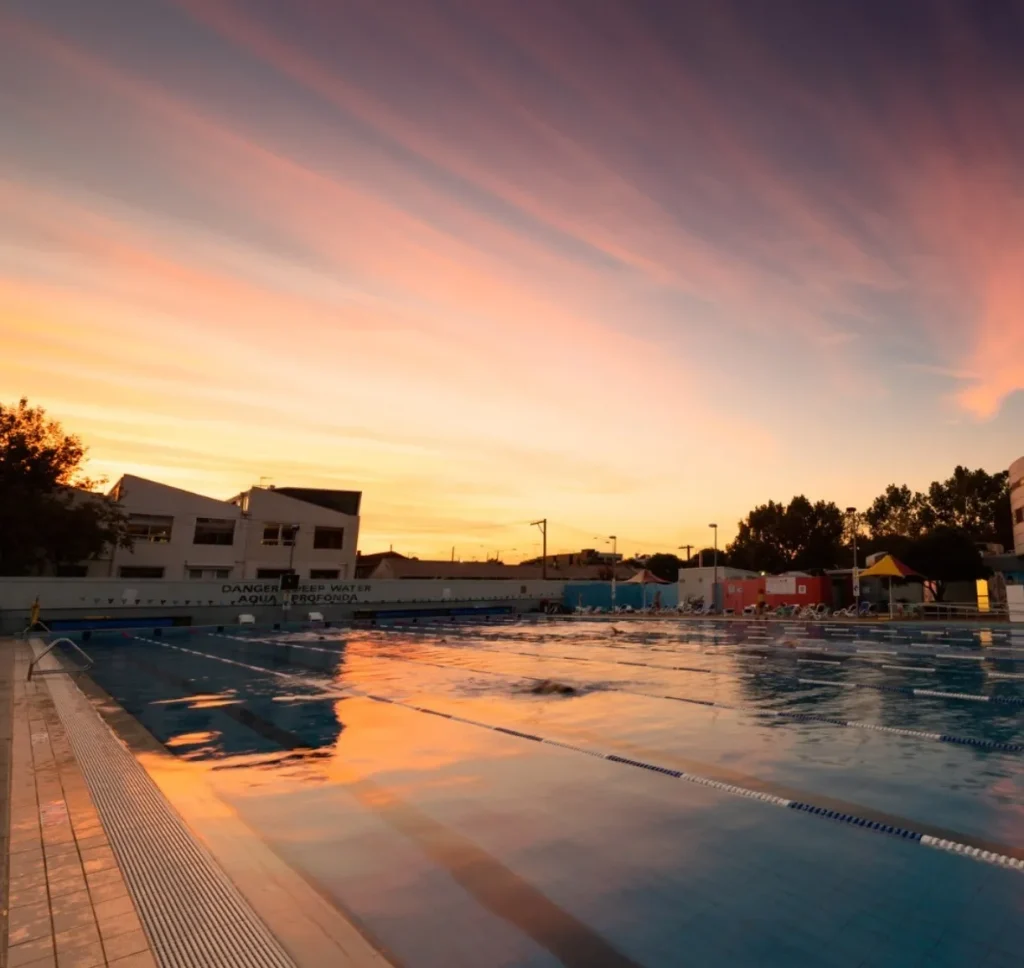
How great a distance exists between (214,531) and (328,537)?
28.6 ft

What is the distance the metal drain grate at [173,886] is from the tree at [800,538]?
285 ft

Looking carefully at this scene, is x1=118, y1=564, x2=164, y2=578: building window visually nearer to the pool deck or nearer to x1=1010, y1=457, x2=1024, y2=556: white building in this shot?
the pool deck

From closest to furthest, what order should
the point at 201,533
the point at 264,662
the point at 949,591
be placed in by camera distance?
the point at 264,662 < the point at 201,533 < the point at 949,591

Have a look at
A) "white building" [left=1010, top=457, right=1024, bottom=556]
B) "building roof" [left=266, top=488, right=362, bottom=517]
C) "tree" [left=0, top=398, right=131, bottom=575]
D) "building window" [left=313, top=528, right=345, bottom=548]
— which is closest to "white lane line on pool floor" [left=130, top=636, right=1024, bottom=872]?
"tree" [left=0, top=398, right=131, bottom=575]

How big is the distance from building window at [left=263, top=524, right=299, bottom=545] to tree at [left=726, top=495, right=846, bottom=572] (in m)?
63.3

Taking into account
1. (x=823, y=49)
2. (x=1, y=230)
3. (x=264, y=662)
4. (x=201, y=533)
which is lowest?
(x=264, y=662)

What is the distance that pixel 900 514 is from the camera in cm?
8462

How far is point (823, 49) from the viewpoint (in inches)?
454

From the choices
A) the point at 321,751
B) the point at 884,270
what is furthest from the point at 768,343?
the point at 321,751

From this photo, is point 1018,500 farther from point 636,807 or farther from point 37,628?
point 37,628

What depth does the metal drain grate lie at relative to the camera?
2967 millimetres

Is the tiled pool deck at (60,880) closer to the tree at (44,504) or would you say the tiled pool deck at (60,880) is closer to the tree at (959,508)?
the tree at (44,504)

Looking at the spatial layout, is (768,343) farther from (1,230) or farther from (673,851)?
(1,230)

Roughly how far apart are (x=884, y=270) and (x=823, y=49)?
7349mm
